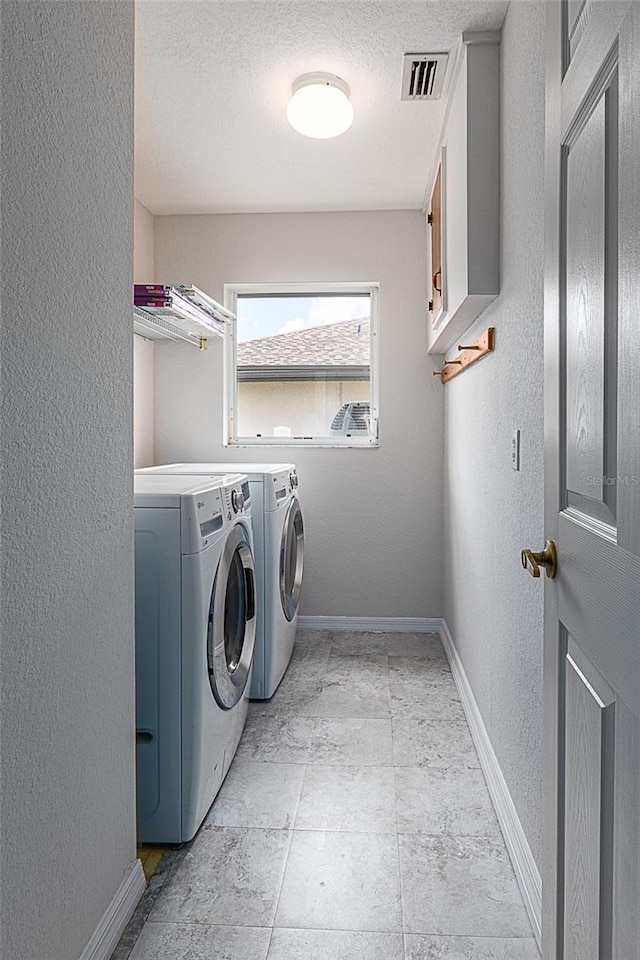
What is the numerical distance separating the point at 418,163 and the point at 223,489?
189cm

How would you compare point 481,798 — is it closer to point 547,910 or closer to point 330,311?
point 547,910

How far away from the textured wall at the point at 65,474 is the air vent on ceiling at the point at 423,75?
3.61ft

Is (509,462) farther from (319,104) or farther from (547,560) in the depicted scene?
(319,104)

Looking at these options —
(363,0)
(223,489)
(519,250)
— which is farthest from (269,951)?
(363,0)

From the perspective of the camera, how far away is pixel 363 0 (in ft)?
6.17

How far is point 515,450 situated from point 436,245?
1509mm

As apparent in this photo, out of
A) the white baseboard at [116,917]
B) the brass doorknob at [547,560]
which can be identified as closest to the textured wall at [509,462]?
the brass doorknob at [547,560]

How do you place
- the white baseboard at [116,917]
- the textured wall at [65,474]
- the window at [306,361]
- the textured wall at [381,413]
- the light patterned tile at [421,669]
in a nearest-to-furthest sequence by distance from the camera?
the textured wall at [65,474]
the white baseboard at [116,917]
the light patterned tile at [421,669]
the textured wall at [381,413]
the window at [306,361]

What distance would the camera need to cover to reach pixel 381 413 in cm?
359

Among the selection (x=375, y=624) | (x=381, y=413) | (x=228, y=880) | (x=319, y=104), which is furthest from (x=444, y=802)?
(x=319, y=104)

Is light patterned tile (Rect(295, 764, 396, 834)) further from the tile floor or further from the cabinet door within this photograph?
the cabinet door

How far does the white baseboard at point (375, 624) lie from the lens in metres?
3.62

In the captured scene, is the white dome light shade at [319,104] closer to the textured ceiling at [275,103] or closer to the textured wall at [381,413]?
the textured ceiling at [275,103]

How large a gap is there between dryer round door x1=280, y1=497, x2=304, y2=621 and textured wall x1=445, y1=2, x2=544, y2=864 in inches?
32.1
